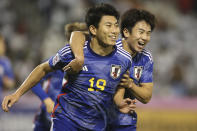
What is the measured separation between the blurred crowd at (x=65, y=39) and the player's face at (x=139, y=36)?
5192 mm

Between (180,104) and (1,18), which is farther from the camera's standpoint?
(1,18)

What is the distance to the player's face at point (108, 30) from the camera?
4172 millimetres

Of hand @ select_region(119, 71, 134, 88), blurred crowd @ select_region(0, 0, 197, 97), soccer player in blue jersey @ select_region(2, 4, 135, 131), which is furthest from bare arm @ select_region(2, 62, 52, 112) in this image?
blurred crowd @ select_region(0, 0, 197, 97)

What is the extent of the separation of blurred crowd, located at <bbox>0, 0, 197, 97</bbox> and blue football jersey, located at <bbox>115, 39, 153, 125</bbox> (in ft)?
16.7

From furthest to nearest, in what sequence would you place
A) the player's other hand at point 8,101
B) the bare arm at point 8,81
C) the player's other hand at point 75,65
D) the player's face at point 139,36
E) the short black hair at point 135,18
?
1. the bare arm at point 8,81
2. the short black hair at point 135,18
3. the player's face at point 139,36
4. the player's other hand at point 8,101
5. the player's other hand at point 75,65

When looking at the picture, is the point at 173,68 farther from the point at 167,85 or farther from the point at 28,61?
the point at 28,61

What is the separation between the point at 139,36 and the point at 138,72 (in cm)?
40

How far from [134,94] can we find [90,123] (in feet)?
1.90

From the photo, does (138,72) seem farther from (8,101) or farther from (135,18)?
(8,101)

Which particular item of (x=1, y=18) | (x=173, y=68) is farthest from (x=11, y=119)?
(x=173, y=68)

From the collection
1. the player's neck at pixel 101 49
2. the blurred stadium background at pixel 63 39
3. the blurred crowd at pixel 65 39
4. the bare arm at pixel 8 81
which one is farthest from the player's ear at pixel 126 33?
the blurred crowd at pixel 65 39

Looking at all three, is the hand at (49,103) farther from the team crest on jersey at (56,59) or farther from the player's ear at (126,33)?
the player's ear at (126,33)

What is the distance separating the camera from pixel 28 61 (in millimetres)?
10227

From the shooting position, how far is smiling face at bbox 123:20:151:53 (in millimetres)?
4547
